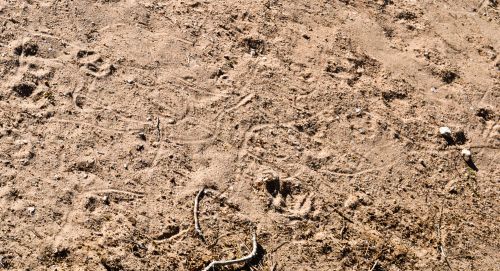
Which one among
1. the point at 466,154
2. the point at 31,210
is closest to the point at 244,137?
the point at 31,210

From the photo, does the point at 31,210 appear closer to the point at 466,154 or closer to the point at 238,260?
the point at 238,260

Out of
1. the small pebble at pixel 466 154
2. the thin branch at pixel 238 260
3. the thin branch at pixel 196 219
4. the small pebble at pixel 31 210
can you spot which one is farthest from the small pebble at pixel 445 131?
the small pebble at pixel 31 210

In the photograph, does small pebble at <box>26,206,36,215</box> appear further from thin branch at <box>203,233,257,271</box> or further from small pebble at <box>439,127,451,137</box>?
small pebble at <box>439,127,451,137</box>

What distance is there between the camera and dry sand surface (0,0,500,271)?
4586 millimetres

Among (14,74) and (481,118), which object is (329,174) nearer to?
(481,118)

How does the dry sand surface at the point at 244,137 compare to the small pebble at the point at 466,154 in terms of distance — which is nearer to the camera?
the dry sand surface at the point at 244,137

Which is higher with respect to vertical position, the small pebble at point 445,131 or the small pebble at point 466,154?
the small pebble at point 445,131

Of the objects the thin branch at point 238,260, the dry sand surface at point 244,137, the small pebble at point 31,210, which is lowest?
the thin branch at point 238,260

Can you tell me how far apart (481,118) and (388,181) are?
1.18 meters

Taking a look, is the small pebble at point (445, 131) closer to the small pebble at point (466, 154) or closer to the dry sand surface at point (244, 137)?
the dry sand surface at point (244, 137)

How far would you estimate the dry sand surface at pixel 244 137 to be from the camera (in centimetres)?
459

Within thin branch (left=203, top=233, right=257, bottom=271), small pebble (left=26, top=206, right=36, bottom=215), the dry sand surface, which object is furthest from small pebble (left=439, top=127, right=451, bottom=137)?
small pebble (left=26, top=206, right=36, bottom=215)

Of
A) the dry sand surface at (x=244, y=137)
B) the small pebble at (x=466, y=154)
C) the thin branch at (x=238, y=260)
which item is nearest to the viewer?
the thin branch at (x=238, y=260)

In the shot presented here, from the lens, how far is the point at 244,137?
5043 mm
